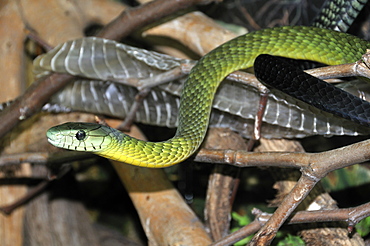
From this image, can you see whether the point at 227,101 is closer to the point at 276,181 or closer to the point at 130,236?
the point at 276,181

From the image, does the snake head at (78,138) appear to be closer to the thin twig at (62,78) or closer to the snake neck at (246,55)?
the snake neck at (246,55)

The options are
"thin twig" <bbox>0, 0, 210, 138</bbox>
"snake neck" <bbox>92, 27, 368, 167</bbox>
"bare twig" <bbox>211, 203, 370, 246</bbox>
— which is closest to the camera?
"bare twig" <bbox>211, 203, 370, 246</bbox>

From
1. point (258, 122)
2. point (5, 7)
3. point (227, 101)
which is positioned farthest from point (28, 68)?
point (258, 122)

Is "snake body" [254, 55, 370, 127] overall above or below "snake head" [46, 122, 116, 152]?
above

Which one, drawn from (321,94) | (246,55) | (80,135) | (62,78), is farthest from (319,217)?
(62,78)

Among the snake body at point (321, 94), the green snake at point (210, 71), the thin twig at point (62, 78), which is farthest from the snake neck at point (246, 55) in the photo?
the thin twig at point (62, 78)

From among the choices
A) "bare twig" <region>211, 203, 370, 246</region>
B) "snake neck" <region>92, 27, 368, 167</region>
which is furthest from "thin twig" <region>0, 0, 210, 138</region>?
"bare twig" <region>211, 203, 370, 246</region>

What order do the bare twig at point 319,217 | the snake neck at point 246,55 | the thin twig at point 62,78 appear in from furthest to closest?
the thin twig at point 62,78, the snake neck at point 246,55, the bare twig at point 319,217

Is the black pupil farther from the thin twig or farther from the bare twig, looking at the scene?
the thin twig
